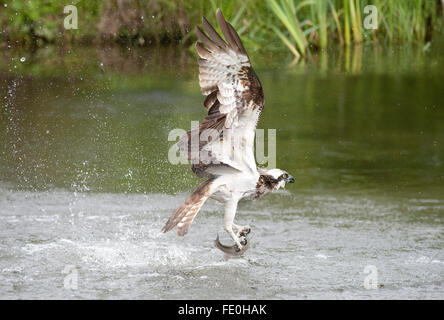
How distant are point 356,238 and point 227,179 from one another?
107 cm

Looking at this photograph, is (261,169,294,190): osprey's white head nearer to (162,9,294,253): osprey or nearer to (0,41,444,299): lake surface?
(162,9,294,253): osprey

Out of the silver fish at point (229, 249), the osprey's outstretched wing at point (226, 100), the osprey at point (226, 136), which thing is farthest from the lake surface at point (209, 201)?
the osprey's outstretched wing at point (226, 100)

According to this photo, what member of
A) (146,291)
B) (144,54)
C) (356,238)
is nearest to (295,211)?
(356,238)

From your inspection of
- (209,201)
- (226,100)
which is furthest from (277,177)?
(209,201)

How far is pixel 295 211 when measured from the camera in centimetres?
695

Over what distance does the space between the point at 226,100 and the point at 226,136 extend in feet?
0.91

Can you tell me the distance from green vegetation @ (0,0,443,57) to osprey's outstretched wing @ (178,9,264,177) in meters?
7.64

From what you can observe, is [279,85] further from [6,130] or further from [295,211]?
[295,211]

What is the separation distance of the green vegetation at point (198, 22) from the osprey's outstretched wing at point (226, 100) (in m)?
7.64

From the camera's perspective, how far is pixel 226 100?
5.63 meters

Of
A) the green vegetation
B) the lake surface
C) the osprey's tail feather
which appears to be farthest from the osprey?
the green vegetation

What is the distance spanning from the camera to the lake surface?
18.2ft

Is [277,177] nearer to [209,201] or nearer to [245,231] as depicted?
[245,231]

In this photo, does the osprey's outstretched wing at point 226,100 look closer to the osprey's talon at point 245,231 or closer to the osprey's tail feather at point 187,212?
the osprey's tail feather at point 187,212
